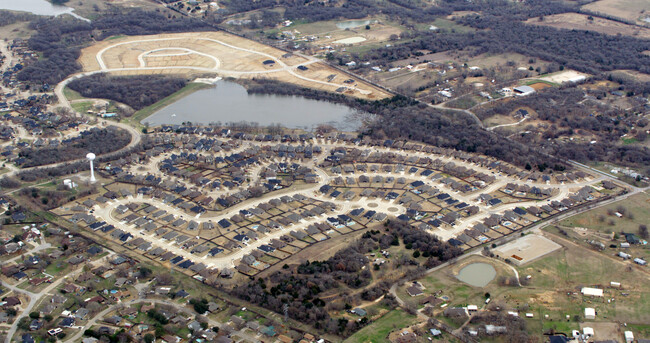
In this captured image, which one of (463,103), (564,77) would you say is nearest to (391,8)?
(564,77)

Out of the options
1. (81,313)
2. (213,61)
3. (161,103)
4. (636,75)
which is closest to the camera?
(81,313)

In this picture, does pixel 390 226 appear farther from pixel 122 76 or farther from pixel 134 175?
pixel 122 76

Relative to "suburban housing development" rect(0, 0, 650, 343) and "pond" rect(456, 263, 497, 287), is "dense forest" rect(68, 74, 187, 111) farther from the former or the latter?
"pond" rect(456, 263, 497, 287)

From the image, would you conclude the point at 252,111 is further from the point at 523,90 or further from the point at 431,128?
the point at 523,90

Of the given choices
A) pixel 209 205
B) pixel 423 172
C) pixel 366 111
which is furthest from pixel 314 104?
pixel 209 205

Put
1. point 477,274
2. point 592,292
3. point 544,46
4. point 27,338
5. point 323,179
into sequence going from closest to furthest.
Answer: point 27,338 < point 592,292 < point 477,274 < point 323,179 < point 544,46

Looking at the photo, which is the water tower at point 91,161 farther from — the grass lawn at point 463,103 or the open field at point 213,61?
the grass lawn at point 463,103
